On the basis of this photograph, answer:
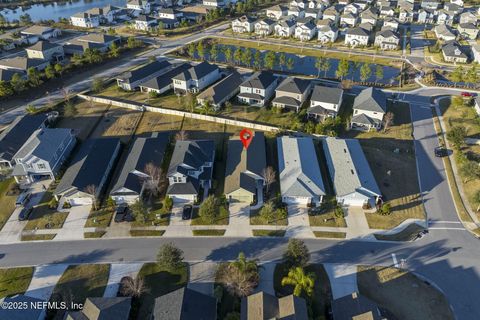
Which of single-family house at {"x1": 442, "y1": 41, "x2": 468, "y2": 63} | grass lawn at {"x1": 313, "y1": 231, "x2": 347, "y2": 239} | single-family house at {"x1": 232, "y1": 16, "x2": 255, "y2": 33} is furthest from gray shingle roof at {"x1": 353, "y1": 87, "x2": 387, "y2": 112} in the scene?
single-family house at {"x1": 232, "y1": 16, "x2": 255, "y2": 33}

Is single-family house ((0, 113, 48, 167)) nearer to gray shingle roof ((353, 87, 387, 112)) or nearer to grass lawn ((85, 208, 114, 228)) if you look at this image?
grass lawn ((85, 208, 114, 228))

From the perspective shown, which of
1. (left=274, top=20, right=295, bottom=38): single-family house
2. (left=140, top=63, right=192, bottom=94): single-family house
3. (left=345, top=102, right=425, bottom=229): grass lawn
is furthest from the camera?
(left=274, top=20, right=295, bottom=38): single-family house

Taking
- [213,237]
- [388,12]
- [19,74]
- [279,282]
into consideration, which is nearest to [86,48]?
[19,74]

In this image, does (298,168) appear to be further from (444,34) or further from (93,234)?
(444,34)

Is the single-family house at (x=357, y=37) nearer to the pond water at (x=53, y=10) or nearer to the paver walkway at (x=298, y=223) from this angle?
the paver walkway at (x=298, y=223)

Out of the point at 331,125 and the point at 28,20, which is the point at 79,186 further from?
the point at 28,20

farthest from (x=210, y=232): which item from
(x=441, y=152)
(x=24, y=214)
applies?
(x=441, y=152)
